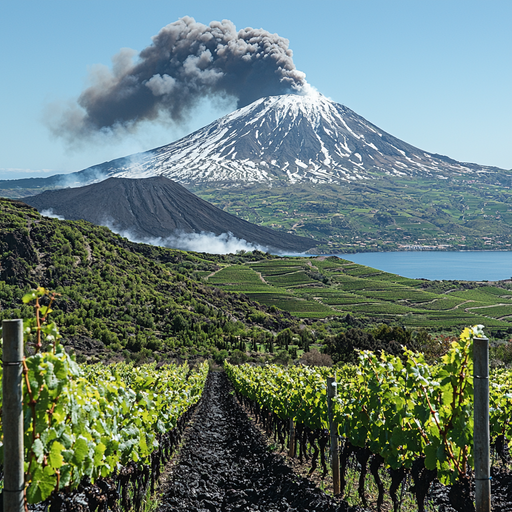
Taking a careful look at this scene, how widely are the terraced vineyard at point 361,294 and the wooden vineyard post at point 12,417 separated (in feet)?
216

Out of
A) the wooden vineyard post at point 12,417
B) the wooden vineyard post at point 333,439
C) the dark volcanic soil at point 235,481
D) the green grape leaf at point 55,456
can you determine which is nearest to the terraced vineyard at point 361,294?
the dark volcanic soil at point 235,481

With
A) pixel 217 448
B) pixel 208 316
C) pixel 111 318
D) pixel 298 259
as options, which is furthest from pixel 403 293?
pixel 217 448

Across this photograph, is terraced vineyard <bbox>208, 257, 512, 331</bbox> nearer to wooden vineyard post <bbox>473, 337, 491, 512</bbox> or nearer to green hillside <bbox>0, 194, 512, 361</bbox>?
green hillside <bbox>0, 194, 512, 361</bbox>

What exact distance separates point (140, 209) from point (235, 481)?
602 feet

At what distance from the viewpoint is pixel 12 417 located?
3.04m

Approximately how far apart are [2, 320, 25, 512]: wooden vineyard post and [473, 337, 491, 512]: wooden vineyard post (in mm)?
3083

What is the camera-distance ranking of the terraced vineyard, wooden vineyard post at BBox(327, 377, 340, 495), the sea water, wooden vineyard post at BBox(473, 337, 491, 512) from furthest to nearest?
1. the sea water
2. the terraced vineyard
3. wooden vineyard post at BBox(327, 377, 340, 495)
4. wooden vineyard post at BBox(473, 337, 491, 512)

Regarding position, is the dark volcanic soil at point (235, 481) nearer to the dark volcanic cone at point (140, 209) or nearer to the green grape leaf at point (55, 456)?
the green grape leaf at point (55, 456)

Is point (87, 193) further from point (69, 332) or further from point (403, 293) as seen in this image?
point (69, 332)

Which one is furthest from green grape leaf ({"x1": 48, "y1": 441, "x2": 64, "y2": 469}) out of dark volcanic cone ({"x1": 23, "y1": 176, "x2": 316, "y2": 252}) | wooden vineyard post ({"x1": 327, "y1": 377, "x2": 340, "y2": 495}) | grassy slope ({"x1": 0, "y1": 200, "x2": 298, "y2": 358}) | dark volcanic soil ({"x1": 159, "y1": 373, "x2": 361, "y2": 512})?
dark volcanic cone ({"x1": 23, "y1": 176, "x2": 316, "y2": 252})

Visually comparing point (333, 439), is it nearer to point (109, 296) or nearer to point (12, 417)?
point (12, 417)

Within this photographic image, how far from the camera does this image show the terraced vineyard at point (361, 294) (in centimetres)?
7312

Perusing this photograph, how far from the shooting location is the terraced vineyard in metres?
73.1

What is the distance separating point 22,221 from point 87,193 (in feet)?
430
